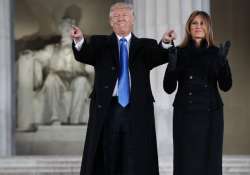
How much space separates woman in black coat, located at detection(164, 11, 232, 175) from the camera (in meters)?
5.80

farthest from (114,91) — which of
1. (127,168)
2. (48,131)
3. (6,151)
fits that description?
(48,131)

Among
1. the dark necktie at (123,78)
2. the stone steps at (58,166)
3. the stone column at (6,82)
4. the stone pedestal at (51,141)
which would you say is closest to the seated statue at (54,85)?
the stone pedestal at (51,141)

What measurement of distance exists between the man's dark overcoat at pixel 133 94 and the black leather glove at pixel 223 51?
17.1 inches

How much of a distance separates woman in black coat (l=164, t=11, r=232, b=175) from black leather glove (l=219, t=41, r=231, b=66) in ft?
0.44

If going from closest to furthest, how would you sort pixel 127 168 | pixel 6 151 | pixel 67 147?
1. pixel 127 168
2. pixel 6 151
3. pixel 67 147

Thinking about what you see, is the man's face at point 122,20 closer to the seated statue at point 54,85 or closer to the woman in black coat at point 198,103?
the woman in black coat at point 198,103

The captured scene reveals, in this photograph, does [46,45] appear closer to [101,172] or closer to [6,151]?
[6,151]

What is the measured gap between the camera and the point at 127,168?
5598mm

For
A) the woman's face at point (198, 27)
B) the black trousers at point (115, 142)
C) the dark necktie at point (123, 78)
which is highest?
the woman's face at point (198, 27)

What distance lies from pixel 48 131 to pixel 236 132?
3.05m

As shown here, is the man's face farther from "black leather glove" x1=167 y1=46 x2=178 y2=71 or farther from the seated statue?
the seated statue

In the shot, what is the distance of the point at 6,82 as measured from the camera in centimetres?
1051

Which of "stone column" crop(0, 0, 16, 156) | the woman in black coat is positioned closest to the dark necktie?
the woman in black coat

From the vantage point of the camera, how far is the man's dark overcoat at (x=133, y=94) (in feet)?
18.3
